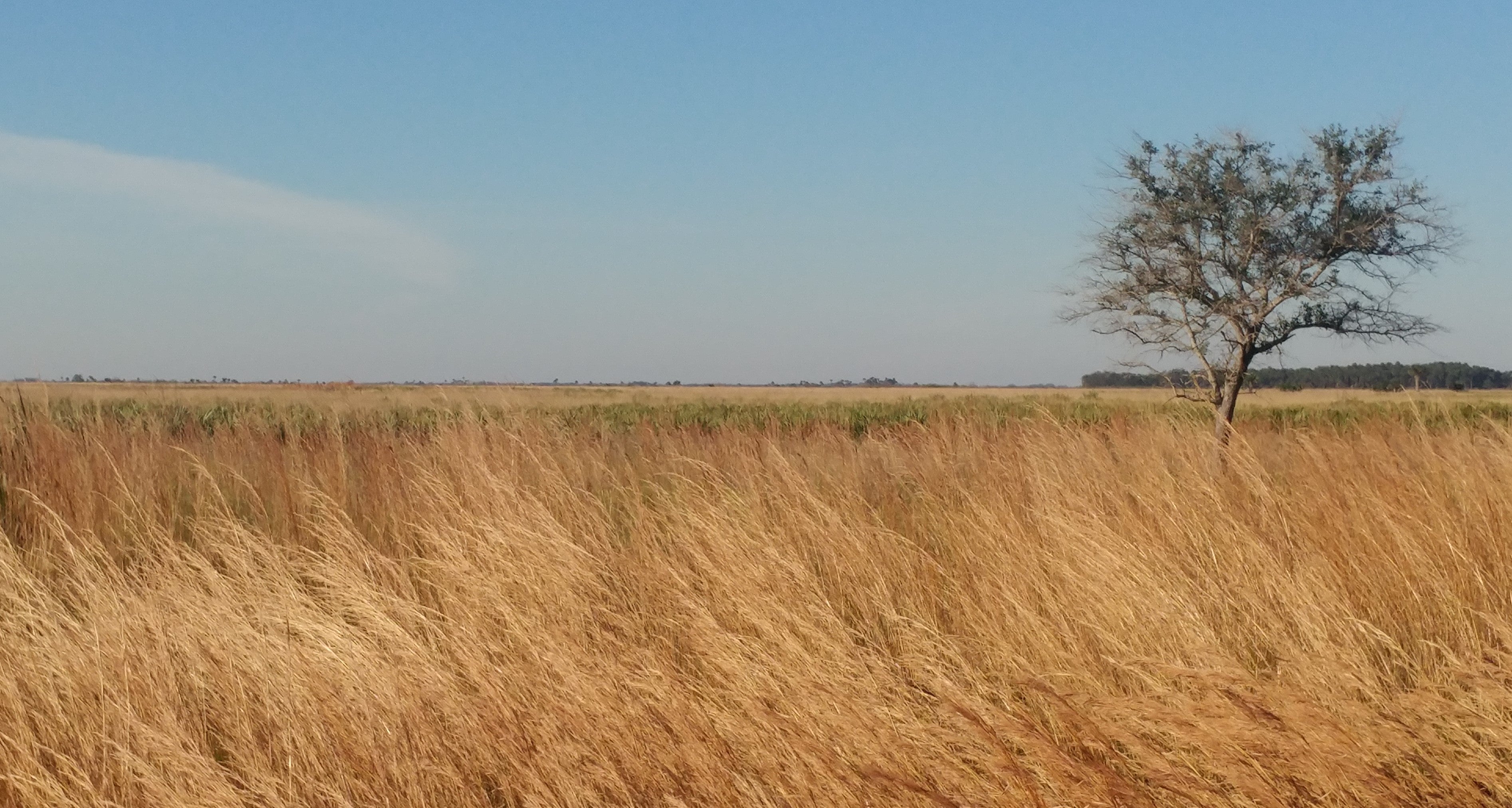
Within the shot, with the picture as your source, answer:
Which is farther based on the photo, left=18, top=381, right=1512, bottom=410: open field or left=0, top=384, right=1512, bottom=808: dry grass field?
left=18, top=381, right=1512, bottom=410: open field

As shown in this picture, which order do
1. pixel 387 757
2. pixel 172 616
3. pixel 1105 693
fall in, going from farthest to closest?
pixel 172 616
pixel 1105 693
pixel 387 757

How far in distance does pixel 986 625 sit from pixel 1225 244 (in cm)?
1061

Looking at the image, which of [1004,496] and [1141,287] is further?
[1141,287]

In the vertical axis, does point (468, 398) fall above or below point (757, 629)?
above

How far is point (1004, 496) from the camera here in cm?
589

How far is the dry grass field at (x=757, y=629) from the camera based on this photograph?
2775mm

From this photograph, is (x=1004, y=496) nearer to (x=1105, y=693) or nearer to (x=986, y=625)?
(x=986, y=625)

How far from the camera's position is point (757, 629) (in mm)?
4020

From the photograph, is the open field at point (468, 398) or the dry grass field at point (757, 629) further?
the open field at point (468, 398)

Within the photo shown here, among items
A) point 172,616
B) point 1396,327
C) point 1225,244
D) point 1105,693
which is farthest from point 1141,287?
point 172,616

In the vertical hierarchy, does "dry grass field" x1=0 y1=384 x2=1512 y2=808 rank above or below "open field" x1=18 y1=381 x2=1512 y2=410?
below

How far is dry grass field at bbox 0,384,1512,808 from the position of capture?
109 inches

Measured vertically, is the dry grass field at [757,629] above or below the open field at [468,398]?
below

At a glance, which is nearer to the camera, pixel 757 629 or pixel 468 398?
pixel 757 629
